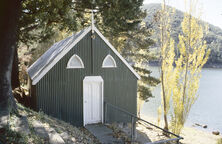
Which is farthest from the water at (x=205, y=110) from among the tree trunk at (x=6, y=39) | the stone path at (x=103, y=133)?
the tree trunk at (x=6, y=39)

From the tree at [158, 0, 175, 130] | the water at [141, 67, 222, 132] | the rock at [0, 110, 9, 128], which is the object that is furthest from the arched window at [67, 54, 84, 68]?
the water at [141, 67, 222, 132]

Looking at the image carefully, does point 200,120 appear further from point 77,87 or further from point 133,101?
point 77,87

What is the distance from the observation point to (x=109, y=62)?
1213 centimetres

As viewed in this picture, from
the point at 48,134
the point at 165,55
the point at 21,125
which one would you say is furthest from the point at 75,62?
the point at 165,55

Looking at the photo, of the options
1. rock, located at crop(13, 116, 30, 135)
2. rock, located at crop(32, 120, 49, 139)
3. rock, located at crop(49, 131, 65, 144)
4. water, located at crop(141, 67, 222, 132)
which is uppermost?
rock, located at crop(13, 116, 30, 135)

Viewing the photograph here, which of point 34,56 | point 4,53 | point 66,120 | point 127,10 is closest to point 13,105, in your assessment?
point 4,53

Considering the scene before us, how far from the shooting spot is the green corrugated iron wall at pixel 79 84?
10641mm

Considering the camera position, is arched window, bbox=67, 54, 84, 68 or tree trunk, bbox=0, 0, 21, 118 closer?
tree trunk, bbox=0, 0, 21, 118

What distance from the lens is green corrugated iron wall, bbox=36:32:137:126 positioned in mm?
10641

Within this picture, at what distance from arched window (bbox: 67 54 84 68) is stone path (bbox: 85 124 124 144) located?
12.3 feet

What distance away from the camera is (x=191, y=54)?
535 inches

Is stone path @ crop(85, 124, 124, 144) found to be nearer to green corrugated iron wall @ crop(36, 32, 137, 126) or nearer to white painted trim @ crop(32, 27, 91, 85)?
green corrugated iron wall @ crop(36, 32, 137, 126)

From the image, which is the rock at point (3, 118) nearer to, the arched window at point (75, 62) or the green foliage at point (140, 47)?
the arched window at point (75, 62)

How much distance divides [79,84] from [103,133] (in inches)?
124
